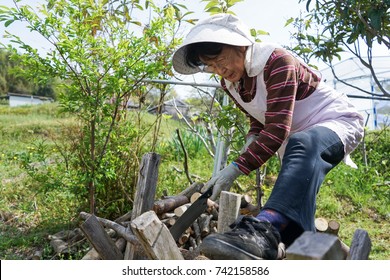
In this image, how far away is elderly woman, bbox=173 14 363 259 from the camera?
1556 millimetres

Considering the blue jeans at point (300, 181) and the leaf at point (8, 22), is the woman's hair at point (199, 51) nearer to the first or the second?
the blue jeans at point (300, 181)

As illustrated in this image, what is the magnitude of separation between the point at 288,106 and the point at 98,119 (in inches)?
65.5

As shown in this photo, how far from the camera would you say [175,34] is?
3.36m

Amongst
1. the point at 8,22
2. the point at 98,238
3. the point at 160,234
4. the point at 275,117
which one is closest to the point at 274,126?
the point at 275,117

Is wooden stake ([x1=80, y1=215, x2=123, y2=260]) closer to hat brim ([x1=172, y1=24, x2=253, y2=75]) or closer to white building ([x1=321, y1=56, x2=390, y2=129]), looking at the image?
hat brim ([x1=172, y1=24, x2=253, y2=75])

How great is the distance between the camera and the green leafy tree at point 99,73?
288cm

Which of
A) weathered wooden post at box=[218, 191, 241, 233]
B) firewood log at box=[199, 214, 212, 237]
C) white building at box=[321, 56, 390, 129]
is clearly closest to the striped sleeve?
weathered wooden post at box=[218, 191, 241, 233]

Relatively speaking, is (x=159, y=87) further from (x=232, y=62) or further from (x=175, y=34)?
(x=232, y=62)

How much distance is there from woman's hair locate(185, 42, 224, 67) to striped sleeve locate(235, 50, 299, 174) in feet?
0.94

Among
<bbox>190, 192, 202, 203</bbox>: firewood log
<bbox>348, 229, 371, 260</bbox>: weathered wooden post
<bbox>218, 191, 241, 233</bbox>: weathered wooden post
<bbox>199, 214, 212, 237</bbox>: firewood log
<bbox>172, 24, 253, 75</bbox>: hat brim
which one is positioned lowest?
<bbox>199, 214, 212, 237</bbox>: firewood log

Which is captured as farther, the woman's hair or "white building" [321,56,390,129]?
"white building" [321,56,390,129]

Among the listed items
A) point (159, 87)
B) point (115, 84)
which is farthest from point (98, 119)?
point (159, 87)

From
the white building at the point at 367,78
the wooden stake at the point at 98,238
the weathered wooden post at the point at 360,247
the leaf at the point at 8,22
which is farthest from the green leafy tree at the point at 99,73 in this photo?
the white building at the point at 367,78

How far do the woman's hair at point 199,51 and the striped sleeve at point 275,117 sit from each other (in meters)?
0.29
